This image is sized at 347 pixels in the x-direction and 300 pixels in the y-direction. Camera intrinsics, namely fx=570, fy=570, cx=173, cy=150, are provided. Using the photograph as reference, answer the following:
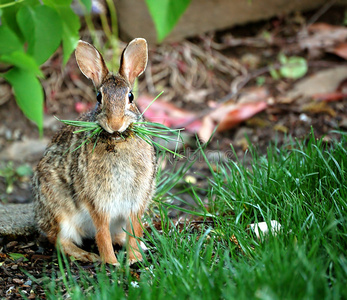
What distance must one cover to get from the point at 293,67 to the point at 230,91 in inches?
32.6

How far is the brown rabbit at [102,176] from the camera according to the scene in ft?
11.4

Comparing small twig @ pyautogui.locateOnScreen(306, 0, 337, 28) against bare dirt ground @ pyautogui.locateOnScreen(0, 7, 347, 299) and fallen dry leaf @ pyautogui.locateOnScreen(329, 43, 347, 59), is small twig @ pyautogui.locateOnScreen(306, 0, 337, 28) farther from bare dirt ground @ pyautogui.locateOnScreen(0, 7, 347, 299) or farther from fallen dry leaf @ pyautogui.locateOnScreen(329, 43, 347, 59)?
fallen dry leaf @ pyautogui.locateOnScreen(329, 43, 347, 59)

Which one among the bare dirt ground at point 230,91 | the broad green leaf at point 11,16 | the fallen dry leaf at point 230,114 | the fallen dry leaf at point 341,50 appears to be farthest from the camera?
the fallen dry leaf at point 341,50

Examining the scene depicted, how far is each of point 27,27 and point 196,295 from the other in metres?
2.06

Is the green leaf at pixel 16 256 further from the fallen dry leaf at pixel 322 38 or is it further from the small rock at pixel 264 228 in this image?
the fallen dry leaf at pixel 322 38

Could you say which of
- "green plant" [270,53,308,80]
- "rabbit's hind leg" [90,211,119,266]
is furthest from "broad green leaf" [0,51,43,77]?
"green plant" [270,53,308,80]

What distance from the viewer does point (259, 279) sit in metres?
2.56

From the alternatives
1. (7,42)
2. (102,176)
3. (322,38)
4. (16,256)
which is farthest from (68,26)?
(322,38)

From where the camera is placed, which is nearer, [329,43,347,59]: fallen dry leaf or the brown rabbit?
the brown rabbit

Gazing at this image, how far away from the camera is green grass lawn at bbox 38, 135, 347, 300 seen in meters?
2.55

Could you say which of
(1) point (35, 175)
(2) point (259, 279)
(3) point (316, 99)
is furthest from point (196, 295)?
(3) point (316, 99)

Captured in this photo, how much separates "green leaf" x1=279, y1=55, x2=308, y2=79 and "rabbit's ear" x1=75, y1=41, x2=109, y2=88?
3.89 metres

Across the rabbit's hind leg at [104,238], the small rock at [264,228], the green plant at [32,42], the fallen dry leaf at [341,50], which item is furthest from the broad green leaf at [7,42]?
the fallen dry leaf at [341,50]

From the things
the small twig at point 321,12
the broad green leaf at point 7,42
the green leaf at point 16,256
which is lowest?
the green leaf at point 16,256
